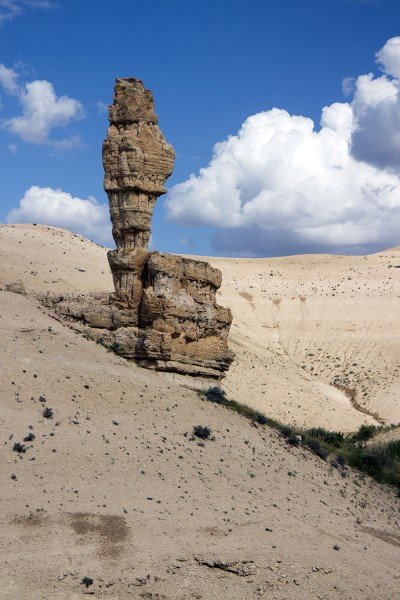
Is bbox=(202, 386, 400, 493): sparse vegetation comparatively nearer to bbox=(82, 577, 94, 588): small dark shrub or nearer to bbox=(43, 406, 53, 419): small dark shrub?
bbox=(43, 406, 53, 419): small dark shrub

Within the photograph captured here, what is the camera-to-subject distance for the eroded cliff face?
62.6 feet

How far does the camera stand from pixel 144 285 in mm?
19953

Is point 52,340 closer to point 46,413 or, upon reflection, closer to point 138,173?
point 46,413

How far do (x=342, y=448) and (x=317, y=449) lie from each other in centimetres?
394

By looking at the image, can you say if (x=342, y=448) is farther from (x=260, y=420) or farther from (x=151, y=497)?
(x=151, y=497)

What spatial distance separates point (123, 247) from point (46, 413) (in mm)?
7772

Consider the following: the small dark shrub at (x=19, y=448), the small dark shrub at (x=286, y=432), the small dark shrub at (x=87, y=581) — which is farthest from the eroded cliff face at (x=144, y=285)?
the small dark shrub at (x=87, y=581)

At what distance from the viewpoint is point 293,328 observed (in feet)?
159

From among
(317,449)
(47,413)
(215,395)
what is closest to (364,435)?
(317,449)

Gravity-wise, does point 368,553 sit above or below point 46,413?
below

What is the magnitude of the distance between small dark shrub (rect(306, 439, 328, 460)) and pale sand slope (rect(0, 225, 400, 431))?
1185 cm

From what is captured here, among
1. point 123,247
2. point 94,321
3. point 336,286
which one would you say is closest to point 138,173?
point 123,247

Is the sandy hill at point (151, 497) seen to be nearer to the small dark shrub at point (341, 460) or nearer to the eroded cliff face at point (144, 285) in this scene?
the small dark shrub at point (341, 460)

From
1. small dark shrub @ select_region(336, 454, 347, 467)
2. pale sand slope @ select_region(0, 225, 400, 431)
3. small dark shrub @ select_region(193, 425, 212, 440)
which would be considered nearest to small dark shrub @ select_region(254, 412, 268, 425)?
small dark shrub @ select_region(336, 454, 347, 467)
